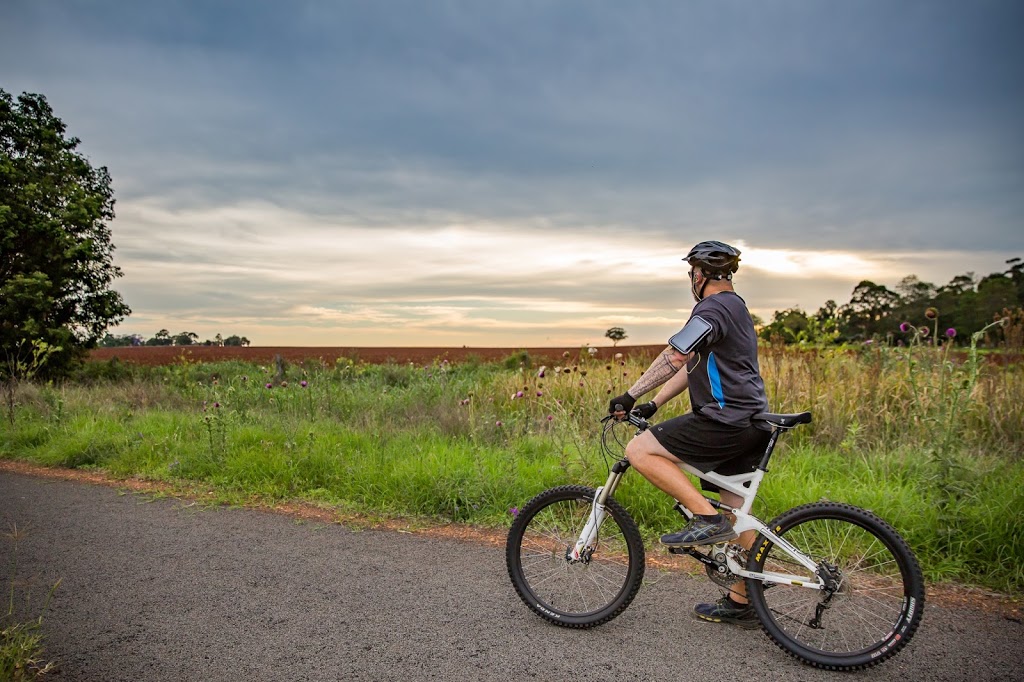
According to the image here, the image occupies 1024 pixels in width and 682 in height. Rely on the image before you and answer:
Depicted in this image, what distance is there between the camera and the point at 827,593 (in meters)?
3.86

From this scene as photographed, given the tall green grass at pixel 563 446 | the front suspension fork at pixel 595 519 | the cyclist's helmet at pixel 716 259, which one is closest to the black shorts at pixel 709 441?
the front suspension fork at pixel 595 519

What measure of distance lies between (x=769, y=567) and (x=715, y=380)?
1171mm

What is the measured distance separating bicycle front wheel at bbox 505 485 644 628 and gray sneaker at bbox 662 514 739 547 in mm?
306

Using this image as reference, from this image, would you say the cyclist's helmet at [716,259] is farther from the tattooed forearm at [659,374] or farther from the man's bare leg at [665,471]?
the man's bare leg at [665,471]

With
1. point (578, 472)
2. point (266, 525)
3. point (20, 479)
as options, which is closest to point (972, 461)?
point (578, 472)

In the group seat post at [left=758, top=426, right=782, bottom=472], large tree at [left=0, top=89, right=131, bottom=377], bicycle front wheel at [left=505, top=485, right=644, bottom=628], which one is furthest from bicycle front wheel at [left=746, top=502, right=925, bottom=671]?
large tree at [left=0, top=89, right=131, bottom=377]

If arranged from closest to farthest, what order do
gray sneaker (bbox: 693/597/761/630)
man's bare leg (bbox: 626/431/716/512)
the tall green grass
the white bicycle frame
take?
the white bicycle frame < man's bare leg (bbox: 626/431/716/512) < gray sneaker (bbox: 693/597/761/630) < the tall green grass

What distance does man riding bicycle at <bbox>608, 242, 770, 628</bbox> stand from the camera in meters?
3.91

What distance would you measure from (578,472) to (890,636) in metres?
3.48

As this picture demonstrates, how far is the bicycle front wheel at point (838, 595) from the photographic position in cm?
370

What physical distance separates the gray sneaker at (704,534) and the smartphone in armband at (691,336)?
991mm

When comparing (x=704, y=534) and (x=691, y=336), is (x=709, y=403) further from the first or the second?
(x=704, y=534)

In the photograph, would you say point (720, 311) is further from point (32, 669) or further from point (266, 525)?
point (266, 525)

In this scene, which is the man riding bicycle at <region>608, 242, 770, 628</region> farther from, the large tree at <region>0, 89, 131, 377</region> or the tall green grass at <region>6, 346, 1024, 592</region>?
the large tree at <region>0, 89, 131, 377</region>
